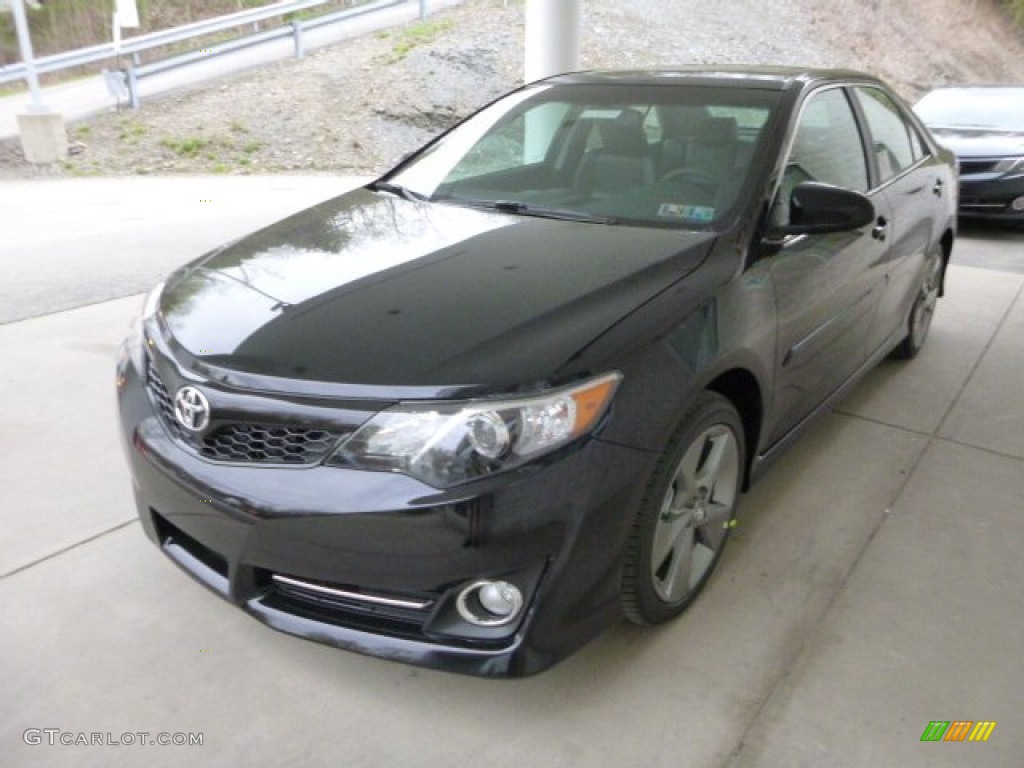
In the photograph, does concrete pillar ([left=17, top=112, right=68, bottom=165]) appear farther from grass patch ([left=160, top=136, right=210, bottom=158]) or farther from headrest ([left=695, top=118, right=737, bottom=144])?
headrest ([left=695, top=118, right=737, bottom=144])

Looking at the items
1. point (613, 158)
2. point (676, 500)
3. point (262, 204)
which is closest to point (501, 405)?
point (676, 500)

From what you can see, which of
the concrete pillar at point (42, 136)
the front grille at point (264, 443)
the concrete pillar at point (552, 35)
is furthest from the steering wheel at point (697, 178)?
the concrete pillar at point (42, 136)

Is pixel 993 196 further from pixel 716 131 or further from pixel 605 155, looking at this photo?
pixel 605 155

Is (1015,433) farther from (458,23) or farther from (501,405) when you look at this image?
(458,23)

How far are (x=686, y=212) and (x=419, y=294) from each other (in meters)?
0.97

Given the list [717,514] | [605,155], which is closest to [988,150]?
[605,155]

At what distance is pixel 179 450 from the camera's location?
88.7 inches

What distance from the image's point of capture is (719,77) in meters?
3.40

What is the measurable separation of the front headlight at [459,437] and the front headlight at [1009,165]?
292 inches

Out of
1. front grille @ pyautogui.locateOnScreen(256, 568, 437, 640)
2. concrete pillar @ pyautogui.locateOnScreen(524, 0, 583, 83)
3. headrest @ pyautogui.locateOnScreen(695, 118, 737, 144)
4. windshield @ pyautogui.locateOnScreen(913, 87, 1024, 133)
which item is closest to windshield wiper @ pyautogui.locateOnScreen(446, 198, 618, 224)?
headrest @ pyautogui.locateOnScreen(695, 118, 737, 144)

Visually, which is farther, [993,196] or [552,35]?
[993,196]

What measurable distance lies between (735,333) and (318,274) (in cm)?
121

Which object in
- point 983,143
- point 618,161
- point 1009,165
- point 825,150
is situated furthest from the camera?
point 983,143

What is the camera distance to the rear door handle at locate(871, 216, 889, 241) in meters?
3.46
